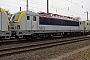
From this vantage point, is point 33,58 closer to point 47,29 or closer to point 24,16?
point 24,16

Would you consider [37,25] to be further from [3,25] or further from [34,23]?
[3,25]

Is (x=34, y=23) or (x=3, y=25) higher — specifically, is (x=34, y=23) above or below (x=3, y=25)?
above

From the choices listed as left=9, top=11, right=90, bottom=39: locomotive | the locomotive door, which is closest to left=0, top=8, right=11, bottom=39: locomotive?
left=9, top=11, right=90, bottom=39: locomotive

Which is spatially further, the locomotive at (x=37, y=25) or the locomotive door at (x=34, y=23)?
the locomotive door at (x=34, y=23)

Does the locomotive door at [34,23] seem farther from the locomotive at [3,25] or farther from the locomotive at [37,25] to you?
the locomotive at [3,25]

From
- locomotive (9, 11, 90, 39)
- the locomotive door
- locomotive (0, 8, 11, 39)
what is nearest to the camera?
locomotive (0, 8, 11, 39)

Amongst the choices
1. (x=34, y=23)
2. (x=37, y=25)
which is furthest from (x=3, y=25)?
(x=37, y=25)

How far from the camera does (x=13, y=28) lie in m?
16.1

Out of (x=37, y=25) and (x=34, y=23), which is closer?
(x=34, y=23)

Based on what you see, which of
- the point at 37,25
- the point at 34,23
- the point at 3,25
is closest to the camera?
the point at 3,25

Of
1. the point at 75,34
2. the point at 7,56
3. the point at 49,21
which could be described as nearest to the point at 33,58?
the point at 7,56

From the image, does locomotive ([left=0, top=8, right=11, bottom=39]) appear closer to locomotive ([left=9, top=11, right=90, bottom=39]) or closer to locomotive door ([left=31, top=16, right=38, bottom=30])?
locomotive ([left=9, top=11, right=90, bottom=39])

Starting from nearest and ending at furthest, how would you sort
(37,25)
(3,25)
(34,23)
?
(3,25), (34,23), (37,25)

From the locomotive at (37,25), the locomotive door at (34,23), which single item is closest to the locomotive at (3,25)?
the locomotive at (37,25)
